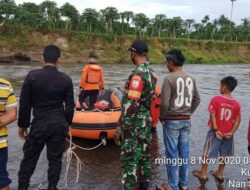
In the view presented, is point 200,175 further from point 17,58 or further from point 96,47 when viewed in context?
point 96,47

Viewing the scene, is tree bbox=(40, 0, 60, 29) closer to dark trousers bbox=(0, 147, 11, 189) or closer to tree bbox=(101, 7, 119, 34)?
tree bbox=(101, 7, 119, 34)

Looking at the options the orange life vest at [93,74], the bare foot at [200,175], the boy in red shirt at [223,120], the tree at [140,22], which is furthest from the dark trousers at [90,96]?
the tree at [140,22]

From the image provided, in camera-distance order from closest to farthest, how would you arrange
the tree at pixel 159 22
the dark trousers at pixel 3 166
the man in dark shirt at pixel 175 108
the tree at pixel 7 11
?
the dark trousers at pixel 3 166 → the man in dark shirt at pixel 175 108 → the tree at pixel 7 11 → the tree at pixel 159 22

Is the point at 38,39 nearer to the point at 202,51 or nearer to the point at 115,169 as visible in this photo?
the point at 202,51

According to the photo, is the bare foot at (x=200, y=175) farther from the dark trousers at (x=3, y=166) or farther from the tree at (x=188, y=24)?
the tree at (x=188, y=24)

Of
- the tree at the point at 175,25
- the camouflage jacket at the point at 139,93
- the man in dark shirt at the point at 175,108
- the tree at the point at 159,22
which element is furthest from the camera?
the tree at the point at 175,25

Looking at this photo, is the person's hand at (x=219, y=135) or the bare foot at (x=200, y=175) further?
the bare foot at (x=200, y=175)

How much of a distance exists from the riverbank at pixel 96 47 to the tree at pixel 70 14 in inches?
402

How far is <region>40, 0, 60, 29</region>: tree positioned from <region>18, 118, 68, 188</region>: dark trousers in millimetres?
64460

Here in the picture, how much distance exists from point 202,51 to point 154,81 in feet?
229

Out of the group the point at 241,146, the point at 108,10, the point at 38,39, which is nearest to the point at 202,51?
the point at 108,10

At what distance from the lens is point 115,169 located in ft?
20.6

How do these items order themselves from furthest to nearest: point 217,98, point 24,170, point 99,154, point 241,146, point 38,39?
point 38,39, point 241,146, point 99,154, point 217,98, point 24,170

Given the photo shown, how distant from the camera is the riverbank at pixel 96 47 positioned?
165 ft
